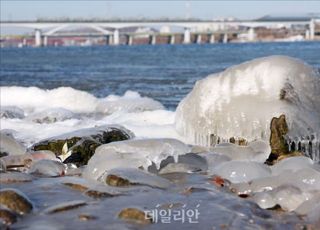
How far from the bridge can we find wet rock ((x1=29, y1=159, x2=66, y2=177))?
100640 millimetres

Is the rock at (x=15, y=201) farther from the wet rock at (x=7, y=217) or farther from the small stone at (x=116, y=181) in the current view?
the small stone at (x=116, y=181)

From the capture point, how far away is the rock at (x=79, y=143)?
25.2 ft

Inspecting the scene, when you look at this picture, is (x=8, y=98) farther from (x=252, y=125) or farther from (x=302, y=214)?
(x=302, y=214)

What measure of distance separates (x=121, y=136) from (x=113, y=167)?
2511mm

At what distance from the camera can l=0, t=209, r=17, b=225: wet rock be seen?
15.1ft

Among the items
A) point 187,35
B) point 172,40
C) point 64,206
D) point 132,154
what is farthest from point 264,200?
point 172,40

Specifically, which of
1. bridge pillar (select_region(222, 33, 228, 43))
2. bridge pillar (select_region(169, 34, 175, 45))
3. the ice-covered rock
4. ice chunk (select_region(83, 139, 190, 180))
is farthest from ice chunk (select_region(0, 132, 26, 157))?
bridge pillar (select_region(169, 34, 175, 45))

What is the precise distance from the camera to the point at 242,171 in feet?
20.5

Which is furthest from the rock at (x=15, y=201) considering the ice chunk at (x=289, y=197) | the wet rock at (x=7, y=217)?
the ice chunk at (x=289, y=197)

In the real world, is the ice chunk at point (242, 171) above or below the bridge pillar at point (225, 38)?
above

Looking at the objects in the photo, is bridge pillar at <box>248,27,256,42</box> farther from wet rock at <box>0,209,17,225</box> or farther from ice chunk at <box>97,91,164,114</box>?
wet rock at <box>0,209,17,225</box>

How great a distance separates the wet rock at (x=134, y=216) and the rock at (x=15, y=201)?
72cm

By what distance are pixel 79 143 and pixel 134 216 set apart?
3.22m

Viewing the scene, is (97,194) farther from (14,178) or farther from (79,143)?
(79,143)
